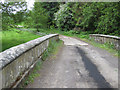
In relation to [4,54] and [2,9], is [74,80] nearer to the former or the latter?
[4,54]

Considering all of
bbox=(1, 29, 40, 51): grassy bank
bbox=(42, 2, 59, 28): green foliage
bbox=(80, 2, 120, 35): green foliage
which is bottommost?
bbox=(1, 29, 40, 51): grassy bank

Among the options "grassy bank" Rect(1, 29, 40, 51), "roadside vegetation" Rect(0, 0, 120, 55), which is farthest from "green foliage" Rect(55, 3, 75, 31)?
"grassy bank" Rect(1, 29, 40, 51)

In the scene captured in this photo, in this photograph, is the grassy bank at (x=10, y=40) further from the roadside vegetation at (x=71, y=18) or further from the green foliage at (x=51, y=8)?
the green foliage at (x=51, y=8)

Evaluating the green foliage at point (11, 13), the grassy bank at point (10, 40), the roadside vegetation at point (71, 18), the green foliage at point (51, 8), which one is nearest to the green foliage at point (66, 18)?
the roadside vegetation at point (71, 18)

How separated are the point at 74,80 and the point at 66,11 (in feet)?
76.2

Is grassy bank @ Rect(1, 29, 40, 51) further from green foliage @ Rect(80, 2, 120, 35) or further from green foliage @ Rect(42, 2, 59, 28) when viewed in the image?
green foliage @ Rect(42, 2, 59, 28)

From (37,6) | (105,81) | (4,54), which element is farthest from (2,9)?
(37,6)

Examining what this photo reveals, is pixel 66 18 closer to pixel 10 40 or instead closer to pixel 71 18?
pixel 71 18

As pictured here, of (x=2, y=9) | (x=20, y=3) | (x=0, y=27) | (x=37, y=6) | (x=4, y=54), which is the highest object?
(x=37, y=6)

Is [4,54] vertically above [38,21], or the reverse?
[38,21]

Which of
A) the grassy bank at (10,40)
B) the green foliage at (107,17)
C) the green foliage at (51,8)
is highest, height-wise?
the green foliage at (51,8)

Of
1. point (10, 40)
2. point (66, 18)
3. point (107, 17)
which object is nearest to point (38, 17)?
point (66, 18)

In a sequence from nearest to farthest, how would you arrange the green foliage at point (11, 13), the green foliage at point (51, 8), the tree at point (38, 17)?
the green foliage at point (11, 13)
the tree at point (38, 17)
the green foliage at point (51, 8)

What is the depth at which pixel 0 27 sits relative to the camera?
9141mm
